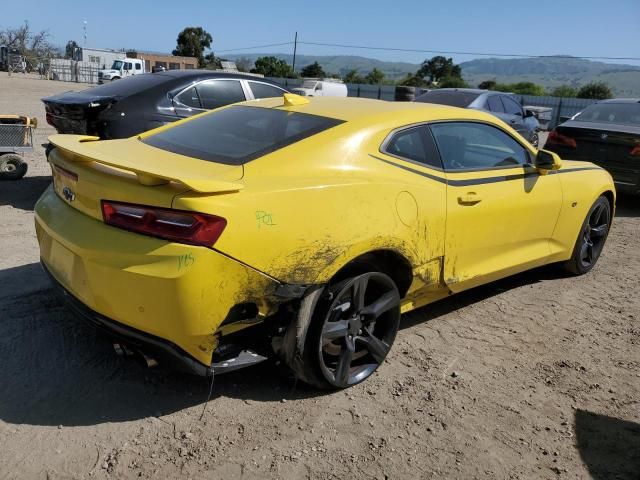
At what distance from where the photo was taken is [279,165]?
9.34 ft

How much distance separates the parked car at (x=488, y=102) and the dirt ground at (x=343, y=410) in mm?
8291

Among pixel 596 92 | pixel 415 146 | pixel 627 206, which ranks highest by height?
pixel 596 92

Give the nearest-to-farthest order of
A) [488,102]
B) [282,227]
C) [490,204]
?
1. [282,227]
2. [490,204]
3. [488,102]

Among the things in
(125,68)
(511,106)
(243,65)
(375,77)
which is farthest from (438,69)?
(511,106)

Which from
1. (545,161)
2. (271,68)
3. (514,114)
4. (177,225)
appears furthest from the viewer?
(271,68)

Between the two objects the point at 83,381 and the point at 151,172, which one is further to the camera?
the point at 83,381

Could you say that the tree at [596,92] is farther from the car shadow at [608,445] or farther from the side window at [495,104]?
the car shadow at [608,445]

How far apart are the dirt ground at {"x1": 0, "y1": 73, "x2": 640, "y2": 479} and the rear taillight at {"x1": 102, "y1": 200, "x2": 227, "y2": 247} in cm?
96

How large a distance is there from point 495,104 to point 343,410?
1083 cm

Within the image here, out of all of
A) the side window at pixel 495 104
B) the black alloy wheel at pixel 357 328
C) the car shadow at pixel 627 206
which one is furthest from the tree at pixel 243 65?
the black alloy wheel at pixel 357 328

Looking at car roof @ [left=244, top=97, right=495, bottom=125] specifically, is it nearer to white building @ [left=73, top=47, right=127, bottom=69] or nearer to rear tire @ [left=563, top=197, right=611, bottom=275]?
rear tire @ [left=563, top=197, right=611, bottom=275]

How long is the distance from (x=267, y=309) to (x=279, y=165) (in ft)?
2.33

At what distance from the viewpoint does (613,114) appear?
352 inches

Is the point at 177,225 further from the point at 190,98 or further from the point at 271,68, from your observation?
the point at 271,68
